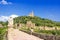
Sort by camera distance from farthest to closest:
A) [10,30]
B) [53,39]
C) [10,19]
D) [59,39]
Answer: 1. [10,19]
2. [10,30]
3. [53,39]
4. [59,39]

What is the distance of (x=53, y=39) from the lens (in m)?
10.2

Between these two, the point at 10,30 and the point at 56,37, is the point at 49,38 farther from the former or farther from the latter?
the point at 10,30

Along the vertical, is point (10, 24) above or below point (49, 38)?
above

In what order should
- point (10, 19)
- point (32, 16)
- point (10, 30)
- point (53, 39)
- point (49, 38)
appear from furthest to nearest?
point (32, 16)
point (10, 19)
point (10, 30)
point (49, 38)
point (53, 39)

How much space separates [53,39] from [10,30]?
3401 millimetres

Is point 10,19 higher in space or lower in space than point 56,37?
higher

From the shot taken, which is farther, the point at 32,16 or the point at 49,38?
the point at 32,16

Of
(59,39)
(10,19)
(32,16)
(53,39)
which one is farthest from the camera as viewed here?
(32,16)

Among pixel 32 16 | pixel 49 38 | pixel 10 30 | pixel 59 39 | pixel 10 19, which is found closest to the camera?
pixel 59 39

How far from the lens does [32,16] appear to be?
84.1 m

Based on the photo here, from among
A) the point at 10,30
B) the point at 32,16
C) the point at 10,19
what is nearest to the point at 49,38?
the point at 10,30

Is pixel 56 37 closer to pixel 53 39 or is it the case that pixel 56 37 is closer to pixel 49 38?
pixel 53 39

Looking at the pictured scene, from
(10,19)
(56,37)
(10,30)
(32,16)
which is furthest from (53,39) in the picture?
(32,16)

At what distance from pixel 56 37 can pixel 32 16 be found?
244 ft
